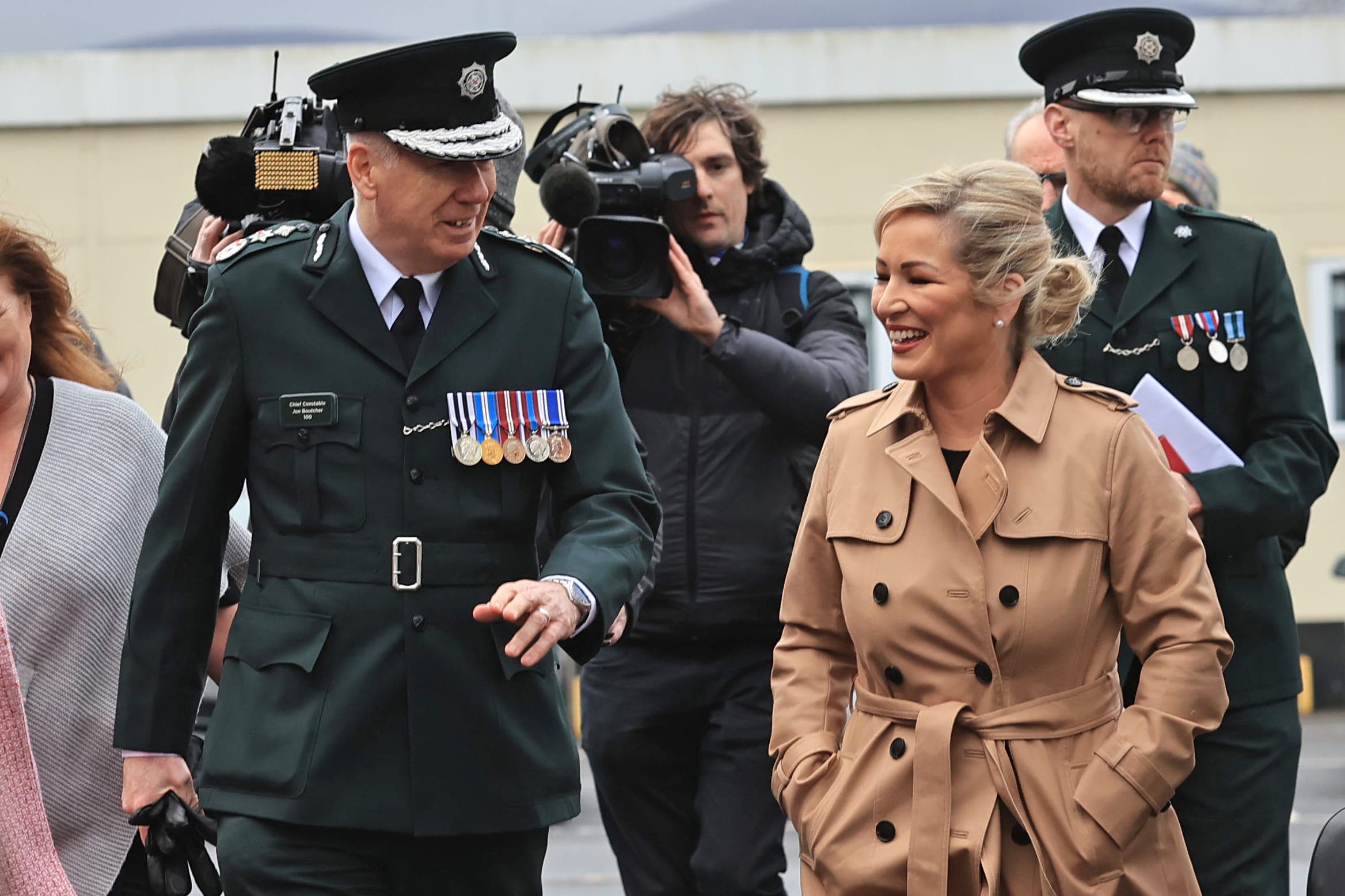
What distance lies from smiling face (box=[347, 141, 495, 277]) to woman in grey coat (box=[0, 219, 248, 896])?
0.83m

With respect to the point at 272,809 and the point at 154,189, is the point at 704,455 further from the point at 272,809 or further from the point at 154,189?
the point at 154,189

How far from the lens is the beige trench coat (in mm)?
3658

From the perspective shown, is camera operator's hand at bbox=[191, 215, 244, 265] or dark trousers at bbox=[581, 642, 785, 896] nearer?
camera operator's hand at bbox=[191, 215, 244, 265]

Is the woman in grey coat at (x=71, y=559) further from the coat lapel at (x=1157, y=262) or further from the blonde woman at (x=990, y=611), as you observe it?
the coat lapel at (x=1157, y=262)

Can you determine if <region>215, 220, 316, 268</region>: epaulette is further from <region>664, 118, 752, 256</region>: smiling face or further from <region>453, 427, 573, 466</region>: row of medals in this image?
<region>664, 118, 752, 256</region>: smiling face

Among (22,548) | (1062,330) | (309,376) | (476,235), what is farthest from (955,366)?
(22,548)

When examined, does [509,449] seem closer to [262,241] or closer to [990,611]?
[262,241]

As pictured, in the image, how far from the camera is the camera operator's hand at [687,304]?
5242 mm

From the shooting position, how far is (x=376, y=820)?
12.0ft

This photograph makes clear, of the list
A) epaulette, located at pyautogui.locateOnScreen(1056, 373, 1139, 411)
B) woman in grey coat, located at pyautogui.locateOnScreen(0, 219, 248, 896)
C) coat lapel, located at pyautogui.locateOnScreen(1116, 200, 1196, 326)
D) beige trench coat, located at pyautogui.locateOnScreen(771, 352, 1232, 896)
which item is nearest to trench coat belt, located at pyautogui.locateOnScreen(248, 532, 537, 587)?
woman in grey coat, located at pyautogui.locateOnScreen(0, 219, 248, 896)

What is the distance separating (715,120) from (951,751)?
2387mm

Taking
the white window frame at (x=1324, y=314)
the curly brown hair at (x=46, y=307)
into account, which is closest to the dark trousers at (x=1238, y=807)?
the curly brown hair at (x=46, y=307)

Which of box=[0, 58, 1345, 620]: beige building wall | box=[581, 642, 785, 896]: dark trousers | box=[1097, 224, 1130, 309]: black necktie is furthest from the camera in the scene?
box=[0, 58, 1345, 620]: beige building wall

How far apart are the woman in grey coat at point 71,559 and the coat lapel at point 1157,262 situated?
79.5 inches
